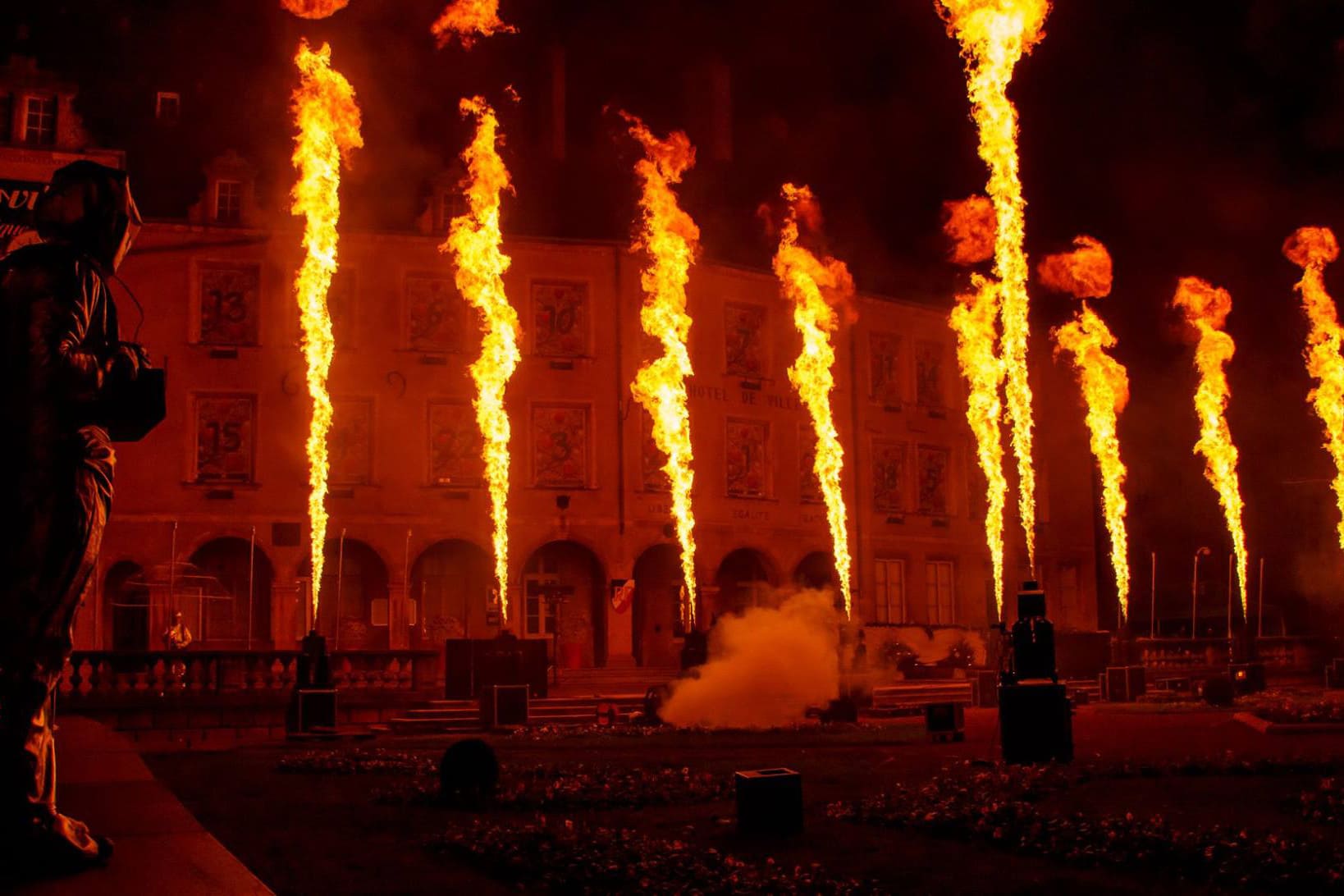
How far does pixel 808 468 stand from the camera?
43.4m

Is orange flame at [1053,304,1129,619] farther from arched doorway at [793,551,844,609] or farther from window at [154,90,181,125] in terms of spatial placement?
window at [154,90,181,125]

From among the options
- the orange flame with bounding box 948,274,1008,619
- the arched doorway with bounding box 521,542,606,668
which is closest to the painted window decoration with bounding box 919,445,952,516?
the orange flame with bounding box 948,274,1008,619

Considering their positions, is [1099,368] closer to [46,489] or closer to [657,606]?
[657,606]

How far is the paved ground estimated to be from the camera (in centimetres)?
470

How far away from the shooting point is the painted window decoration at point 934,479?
46594mm

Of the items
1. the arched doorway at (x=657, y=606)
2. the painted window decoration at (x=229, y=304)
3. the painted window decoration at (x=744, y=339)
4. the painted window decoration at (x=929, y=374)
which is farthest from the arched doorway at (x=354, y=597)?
the painted window decoration at (x=929, y=374)

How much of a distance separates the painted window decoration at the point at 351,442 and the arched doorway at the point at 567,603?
17.8 feet

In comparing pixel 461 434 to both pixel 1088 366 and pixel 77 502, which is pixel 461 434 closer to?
pixel 1088 366

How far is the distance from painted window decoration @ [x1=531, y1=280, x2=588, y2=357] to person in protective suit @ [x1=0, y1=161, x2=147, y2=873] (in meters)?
34.6

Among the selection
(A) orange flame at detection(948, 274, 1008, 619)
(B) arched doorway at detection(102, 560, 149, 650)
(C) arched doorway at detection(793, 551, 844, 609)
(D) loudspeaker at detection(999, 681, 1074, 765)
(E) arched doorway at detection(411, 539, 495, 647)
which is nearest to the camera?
(D) loudspeaker at detection(999, 681, 1074, 765)

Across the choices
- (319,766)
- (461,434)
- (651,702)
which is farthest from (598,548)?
(319,766)

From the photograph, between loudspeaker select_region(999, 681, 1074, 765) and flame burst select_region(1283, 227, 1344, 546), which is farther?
flame burst select_region(1283, 227, 1344, 546)

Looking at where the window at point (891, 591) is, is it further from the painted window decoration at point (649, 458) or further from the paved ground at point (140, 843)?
the paved ground at point (140, 843)

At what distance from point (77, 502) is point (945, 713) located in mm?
15961
